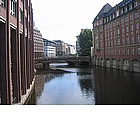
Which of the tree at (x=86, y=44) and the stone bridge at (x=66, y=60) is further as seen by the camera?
the stone bridge at (x=66, y=60)

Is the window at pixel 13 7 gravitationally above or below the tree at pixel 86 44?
below

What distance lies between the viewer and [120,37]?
24875mm

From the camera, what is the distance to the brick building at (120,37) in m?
21.9

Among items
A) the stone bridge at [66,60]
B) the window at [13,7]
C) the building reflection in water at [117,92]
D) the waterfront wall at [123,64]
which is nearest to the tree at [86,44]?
the stone bridge at [66,60]

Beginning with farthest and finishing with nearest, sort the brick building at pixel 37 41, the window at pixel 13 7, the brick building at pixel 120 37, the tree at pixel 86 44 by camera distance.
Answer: the tree at pixel 86 44 < the brick building at pixel 120 37 < the brick building at pixel 37 41 < the window at pixel 13 7

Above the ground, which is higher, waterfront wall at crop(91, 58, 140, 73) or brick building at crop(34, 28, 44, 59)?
brick building at crop(34, 28, 44, 59)

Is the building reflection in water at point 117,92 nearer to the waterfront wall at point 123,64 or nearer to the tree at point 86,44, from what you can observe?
the waterfront wall at point 123,64

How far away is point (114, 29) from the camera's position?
85.9ft

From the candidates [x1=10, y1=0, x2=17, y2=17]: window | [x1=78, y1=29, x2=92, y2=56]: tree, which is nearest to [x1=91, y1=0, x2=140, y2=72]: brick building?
[x1=78, y1=29, x2=92, y2=56]: tree

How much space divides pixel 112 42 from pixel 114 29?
1.59m

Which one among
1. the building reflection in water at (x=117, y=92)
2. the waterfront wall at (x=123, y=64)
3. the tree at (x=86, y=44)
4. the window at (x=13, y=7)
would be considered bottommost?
the building reflection in water at (x=117, y=92)

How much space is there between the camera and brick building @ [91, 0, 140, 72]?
21.9m

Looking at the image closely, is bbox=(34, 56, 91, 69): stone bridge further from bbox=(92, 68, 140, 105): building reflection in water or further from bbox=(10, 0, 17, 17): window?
bbox=(10, 0, 17, 17): window
